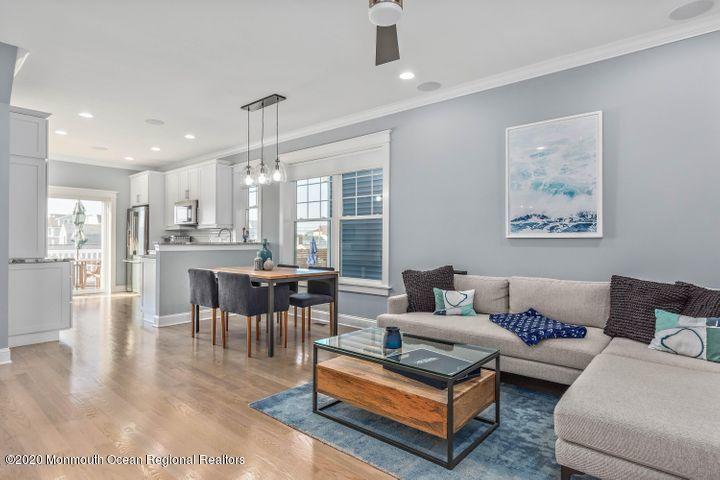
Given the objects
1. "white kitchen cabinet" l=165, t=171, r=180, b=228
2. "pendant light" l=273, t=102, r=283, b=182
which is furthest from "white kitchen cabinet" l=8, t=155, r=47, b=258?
"white kitchen cabinet" l=165, t=171, r=180, b=228

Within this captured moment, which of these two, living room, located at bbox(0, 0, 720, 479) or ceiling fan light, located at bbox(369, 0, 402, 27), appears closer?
ceiling fan light, located at bbox(369, 0, 402, 27)

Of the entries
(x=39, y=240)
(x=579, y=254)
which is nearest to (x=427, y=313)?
(x=579, y=254)

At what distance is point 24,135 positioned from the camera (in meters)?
4.12

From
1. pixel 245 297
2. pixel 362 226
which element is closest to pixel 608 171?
pixel 362 226

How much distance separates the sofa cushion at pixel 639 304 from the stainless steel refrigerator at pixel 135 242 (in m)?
7.56

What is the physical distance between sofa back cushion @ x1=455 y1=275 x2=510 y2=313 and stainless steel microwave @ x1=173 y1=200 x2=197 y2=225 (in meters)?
5.15

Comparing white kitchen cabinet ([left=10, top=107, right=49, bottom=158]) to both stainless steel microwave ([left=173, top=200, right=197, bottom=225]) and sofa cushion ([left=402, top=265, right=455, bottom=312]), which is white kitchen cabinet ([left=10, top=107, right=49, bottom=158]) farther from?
sofa cushion ([left=402, top=265, right=455, bottom=312])

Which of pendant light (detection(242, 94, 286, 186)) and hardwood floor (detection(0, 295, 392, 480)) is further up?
pendant light (detection(242, 94, 286, 186))

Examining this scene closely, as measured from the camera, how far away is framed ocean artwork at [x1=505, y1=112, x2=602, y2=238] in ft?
10.9

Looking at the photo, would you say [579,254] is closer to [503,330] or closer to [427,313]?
[503,330]

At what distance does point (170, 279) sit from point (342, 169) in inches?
105

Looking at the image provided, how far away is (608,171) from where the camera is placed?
10.7ft

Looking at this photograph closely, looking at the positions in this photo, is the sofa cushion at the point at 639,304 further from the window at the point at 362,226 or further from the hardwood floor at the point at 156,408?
→ the window at the point at 362,226

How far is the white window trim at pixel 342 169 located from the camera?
15.5ft
